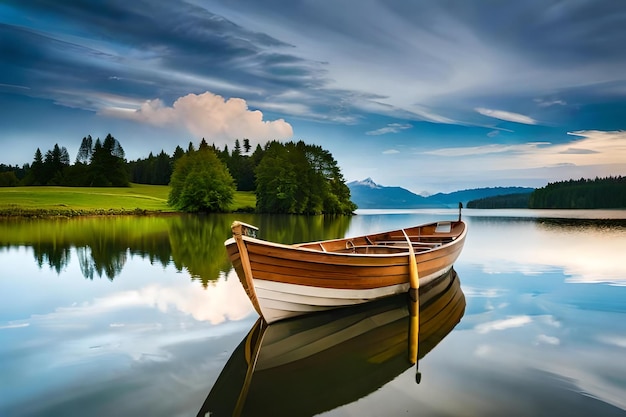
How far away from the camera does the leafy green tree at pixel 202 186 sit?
67.2 metres

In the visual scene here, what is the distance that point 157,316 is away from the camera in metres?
11.2

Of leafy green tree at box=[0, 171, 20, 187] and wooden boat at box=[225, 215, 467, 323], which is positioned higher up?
leafy green tree at box=[0, 171, 20, 187]

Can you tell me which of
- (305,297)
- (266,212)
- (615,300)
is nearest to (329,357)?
(305,297)

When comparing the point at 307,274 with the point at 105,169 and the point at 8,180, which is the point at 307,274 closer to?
the point at 105,169

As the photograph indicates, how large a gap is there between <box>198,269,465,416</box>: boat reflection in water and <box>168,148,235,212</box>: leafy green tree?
190ft

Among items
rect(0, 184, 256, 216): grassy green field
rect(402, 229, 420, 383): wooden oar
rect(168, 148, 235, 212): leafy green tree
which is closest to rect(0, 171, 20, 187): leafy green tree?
rect(0, 184, 256, 216): grassy green field

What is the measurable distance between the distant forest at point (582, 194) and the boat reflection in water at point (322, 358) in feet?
513

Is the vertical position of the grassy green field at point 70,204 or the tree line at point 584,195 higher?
the tree line at point 584,195

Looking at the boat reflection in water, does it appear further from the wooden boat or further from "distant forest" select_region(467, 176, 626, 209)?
"distant forest" select_region(467, 176, 626, 209)

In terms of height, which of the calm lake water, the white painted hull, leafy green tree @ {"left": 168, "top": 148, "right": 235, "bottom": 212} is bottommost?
the calm lake water

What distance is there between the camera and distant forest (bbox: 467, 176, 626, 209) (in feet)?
459

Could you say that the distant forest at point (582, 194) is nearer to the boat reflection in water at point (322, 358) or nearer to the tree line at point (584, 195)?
the tree line at point (584, 195)

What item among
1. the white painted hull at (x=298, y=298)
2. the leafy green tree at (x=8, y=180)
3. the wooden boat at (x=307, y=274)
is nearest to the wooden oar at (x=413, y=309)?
the wooden boat at (x=307, y=274)

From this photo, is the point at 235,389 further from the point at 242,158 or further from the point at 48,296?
the point at 242,158
